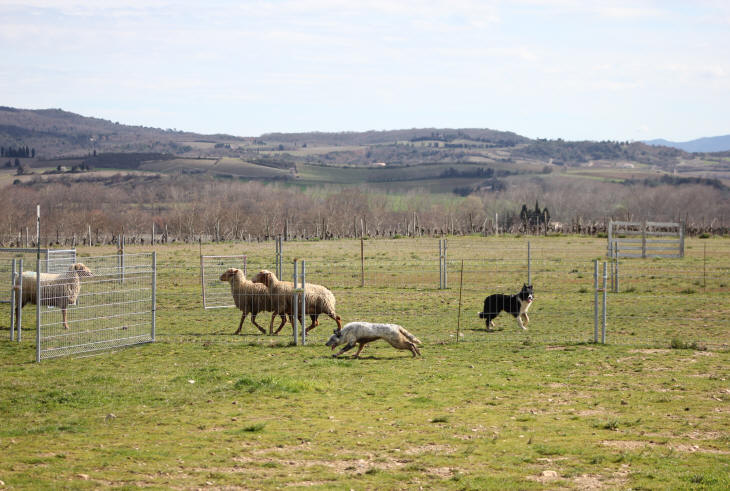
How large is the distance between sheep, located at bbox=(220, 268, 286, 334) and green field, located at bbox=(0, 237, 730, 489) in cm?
71

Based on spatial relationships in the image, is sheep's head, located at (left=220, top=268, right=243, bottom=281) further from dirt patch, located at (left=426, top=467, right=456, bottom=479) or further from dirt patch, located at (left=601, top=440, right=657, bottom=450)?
dirt patch, located at (left=601, top=440, right=657, bottom=450)

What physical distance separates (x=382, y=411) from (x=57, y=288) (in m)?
10.2

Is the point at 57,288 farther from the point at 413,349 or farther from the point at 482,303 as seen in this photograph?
the point at 482,303

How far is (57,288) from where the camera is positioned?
16.9m

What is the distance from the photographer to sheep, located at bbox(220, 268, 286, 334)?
17891 millimetres

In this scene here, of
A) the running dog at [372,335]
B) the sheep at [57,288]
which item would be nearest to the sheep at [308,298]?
the running dog at [372,335]

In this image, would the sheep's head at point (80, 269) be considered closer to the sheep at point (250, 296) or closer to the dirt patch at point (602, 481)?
the sheep at point (250, 296)

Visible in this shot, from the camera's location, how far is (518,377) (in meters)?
12.5

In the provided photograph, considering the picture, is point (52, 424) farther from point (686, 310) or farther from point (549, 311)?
point (686, 310)

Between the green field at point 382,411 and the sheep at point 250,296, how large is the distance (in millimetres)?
707

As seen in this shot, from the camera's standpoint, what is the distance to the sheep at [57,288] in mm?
16547

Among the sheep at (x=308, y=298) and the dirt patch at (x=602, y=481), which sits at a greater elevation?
the sheep at (x=308, y=298)

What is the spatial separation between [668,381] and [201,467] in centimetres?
834

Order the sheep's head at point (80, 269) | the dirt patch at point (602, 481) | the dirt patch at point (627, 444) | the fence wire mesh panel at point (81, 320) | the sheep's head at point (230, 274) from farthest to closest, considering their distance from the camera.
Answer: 1. the sheep's head at point (230, 274)
2. the sheep's head at point (80, 269)
3. the fence wire mesh panel at point (81, 320)
4. the dirt patch at point (627, 444)
5. the dirt patch at point (602, 481)
